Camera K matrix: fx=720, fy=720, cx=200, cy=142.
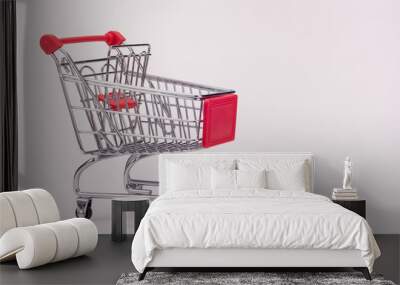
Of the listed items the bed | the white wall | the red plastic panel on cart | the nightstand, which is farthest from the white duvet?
the white wall

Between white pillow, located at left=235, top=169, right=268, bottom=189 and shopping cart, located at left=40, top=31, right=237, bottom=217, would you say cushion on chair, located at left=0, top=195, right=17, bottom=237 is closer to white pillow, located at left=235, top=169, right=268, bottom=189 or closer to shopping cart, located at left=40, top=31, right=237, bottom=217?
shopping cart, located at left=40, top=31, right=237, bottom=217

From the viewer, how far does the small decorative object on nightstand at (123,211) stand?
6.09 m

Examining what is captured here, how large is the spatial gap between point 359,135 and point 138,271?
9.70 feet

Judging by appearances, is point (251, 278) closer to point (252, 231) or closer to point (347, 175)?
point (252, 231)

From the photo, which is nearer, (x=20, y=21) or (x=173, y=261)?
(x=173, y=261)

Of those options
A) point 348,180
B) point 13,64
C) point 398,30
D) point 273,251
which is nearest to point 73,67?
point 13,64

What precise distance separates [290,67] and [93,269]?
2.86 m

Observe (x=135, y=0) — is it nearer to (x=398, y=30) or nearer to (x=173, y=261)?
(x=398, y=30)

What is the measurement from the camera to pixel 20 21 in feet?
22.6

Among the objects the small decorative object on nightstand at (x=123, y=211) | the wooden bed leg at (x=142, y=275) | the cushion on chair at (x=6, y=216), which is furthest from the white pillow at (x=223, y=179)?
the cushion on chair at (x=6, y=216)

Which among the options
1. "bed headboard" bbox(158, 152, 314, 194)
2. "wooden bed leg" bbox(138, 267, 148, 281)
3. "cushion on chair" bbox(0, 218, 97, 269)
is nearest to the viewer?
"wooden bed leg" bbox(138, 267, 148, 281)

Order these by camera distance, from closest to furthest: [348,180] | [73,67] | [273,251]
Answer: [273,251] < [73,67] < [348,180]

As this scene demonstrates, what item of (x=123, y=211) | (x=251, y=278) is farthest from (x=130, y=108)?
(x=251, y=278)

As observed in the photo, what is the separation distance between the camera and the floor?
4.71m
